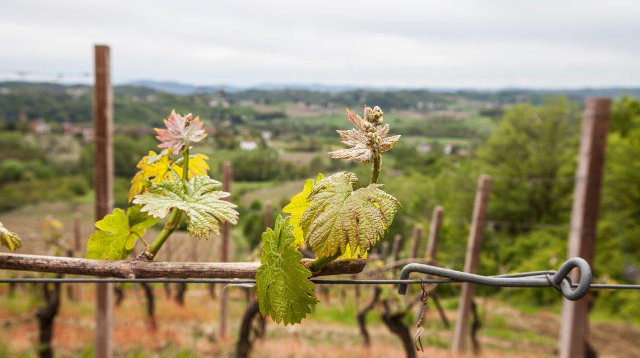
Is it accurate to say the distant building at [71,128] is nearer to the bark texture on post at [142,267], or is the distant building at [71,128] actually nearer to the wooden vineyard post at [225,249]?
the wooden vineyard post at [225,249]

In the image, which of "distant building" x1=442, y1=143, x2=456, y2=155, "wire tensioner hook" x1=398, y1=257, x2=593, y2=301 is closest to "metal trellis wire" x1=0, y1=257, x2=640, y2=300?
"wire tensioner hook" x1=398, y1=257, x2=593, y2=301

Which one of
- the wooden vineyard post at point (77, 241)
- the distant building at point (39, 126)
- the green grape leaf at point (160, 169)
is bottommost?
the wooden vineyard post at point (77, 241)

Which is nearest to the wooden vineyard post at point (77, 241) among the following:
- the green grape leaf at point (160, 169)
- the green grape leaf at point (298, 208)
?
the green grape leaf at point (160, 169)

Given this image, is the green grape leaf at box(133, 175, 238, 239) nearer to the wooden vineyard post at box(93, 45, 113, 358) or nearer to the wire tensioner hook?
the wire tensioner hook

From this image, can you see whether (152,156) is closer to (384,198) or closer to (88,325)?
(384,198)

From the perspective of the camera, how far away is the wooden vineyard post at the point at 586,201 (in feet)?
16.6

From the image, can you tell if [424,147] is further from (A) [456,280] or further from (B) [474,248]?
(A) [456,280]

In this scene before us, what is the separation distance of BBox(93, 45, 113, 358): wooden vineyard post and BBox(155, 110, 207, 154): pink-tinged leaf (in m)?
3.96

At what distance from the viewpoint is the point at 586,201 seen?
5137mm

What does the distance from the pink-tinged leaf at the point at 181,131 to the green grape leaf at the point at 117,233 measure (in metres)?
0.19

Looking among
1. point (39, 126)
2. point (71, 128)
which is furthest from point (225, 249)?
point (39, 126)

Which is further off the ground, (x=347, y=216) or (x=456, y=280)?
(x=347, y=216)

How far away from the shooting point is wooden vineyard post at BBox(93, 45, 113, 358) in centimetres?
470

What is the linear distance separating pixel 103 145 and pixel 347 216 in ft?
14.3
